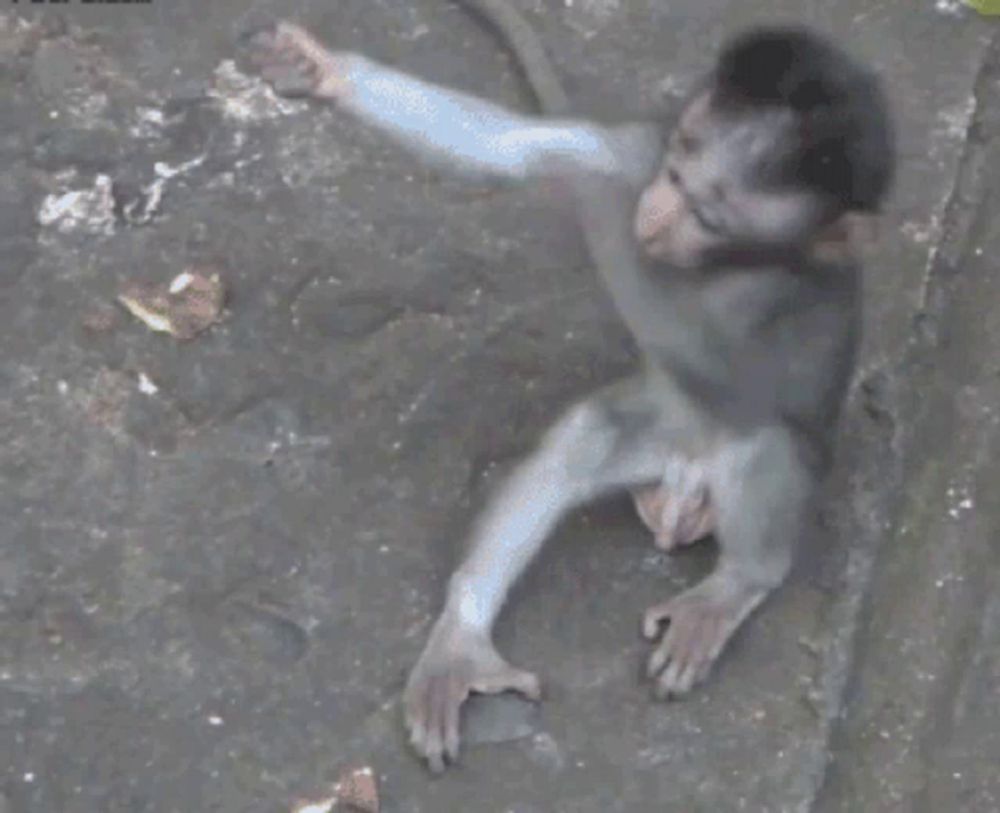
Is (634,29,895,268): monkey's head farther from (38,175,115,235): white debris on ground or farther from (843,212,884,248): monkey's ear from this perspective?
(38,175,115,235): white debris on ground

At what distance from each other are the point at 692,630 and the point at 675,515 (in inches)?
7.9

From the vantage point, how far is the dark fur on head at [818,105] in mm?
3768

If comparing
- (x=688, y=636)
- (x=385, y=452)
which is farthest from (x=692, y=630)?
(x=385, y=452)

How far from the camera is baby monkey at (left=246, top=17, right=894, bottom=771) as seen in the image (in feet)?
12.6

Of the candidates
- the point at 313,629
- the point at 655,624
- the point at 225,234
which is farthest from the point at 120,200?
the point at 655,624

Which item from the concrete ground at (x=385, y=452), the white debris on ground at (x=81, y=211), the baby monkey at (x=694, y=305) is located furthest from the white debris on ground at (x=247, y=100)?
the baby monkey at (x=694, y=305)

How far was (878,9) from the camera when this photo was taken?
535cm

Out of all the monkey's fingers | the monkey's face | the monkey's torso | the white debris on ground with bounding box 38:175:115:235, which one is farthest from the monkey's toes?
the white debris on ground with bounding box 38:175:115:235

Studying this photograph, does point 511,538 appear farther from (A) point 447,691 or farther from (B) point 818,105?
(B) point 818,105

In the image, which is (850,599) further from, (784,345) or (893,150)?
(893,150)

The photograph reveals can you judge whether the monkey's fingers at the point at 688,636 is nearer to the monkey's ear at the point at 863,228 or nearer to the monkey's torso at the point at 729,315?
the monkey's torso at the point at 729,315

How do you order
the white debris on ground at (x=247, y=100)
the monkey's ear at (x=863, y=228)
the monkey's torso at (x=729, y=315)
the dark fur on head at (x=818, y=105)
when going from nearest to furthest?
the dark fur on head at (x=818, y=105), the monkey's ear at (x=863, y=228), the monkey's torso at (x=729, y=315), the white debris on ground at (x=247, y=100)

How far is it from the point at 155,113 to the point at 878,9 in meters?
1.50

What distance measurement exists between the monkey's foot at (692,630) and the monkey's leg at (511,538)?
8.3 inches
